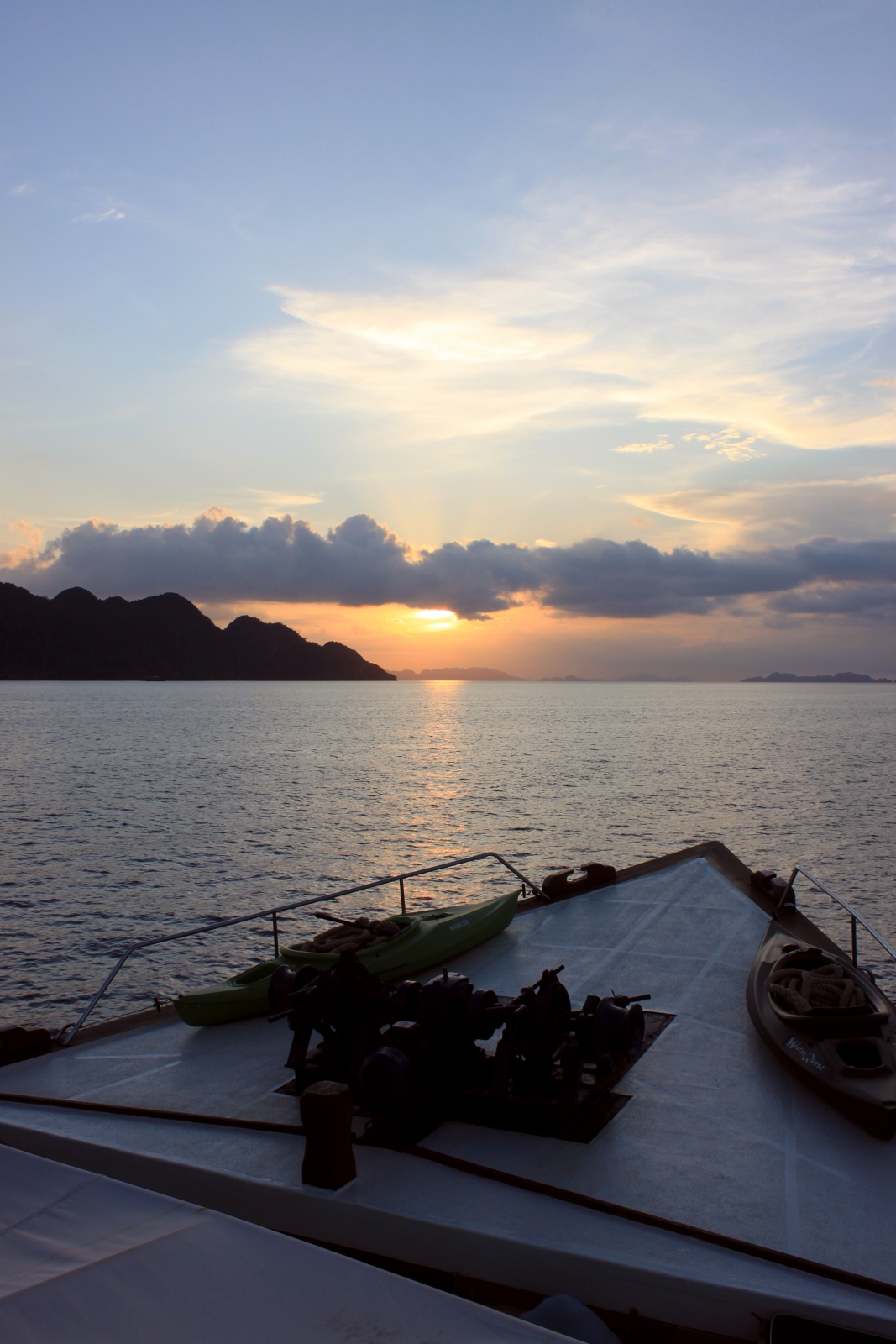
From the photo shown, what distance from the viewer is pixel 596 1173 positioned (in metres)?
8.31

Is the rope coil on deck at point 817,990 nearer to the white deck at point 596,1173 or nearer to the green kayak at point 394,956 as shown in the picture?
the white deck at point 596,1173

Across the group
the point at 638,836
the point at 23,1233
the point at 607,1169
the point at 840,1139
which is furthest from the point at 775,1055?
the point at 638,836

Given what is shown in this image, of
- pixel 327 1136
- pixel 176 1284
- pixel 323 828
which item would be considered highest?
pixel 176 1284

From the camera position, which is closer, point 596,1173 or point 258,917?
point 596,1173

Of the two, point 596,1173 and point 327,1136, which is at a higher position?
point 327,1136

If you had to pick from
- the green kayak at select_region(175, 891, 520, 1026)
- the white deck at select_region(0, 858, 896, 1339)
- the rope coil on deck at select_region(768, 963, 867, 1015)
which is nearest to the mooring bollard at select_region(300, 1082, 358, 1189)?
the white deck at select_region(0, 858, 896, 1339)

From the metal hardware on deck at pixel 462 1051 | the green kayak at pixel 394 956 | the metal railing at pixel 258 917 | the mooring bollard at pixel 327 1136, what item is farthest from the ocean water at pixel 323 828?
A: the mooring bollard at pixel 327 1136

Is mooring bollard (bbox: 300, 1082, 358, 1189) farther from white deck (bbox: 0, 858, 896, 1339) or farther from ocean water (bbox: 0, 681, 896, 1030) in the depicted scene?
ocean water (bbox: 0, 681, 896, 1030)

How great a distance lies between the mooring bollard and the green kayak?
349 cm

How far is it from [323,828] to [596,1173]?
4806 cm

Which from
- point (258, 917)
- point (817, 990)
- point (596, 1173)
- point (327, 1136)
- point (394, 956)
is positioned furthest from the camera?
point (258, 917)

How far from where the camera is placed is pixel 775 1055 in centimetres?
1070

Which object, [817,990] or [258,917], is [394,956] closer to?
[258,917]

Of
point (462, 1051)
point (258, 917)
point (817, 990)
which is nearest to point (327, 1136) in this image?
point (462, 1051)
